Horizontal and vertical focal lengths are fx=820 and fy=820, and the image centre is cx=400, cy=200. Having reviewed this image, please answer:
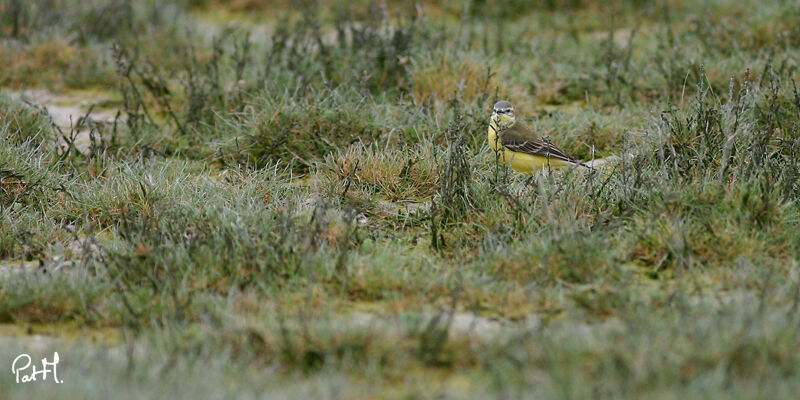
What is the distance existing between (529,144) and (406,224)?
1305 millimetres

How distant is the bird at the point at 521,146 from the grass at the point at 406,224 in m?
0.20

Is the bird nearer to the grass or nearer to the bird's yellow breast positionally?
the bird's yellow breast

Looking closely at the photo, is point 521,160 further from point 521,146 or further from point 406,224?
point 406,224

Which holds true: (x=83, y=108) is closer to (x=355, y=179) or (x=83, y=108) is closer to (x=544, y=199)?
(x=355, y=179)

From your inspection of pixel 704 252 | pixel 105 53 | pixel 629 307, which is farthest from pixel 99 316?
pixel 105 53

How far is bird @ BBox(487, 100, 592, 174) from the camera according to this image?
5816 mm

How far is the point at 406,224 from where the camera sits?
5.14m

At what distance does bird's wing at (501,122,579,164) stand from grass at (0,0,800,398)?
0.69 feet

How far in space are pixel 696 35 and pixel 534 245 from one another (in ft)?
16.1

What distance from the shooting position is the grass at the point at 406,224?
3.24 meters
